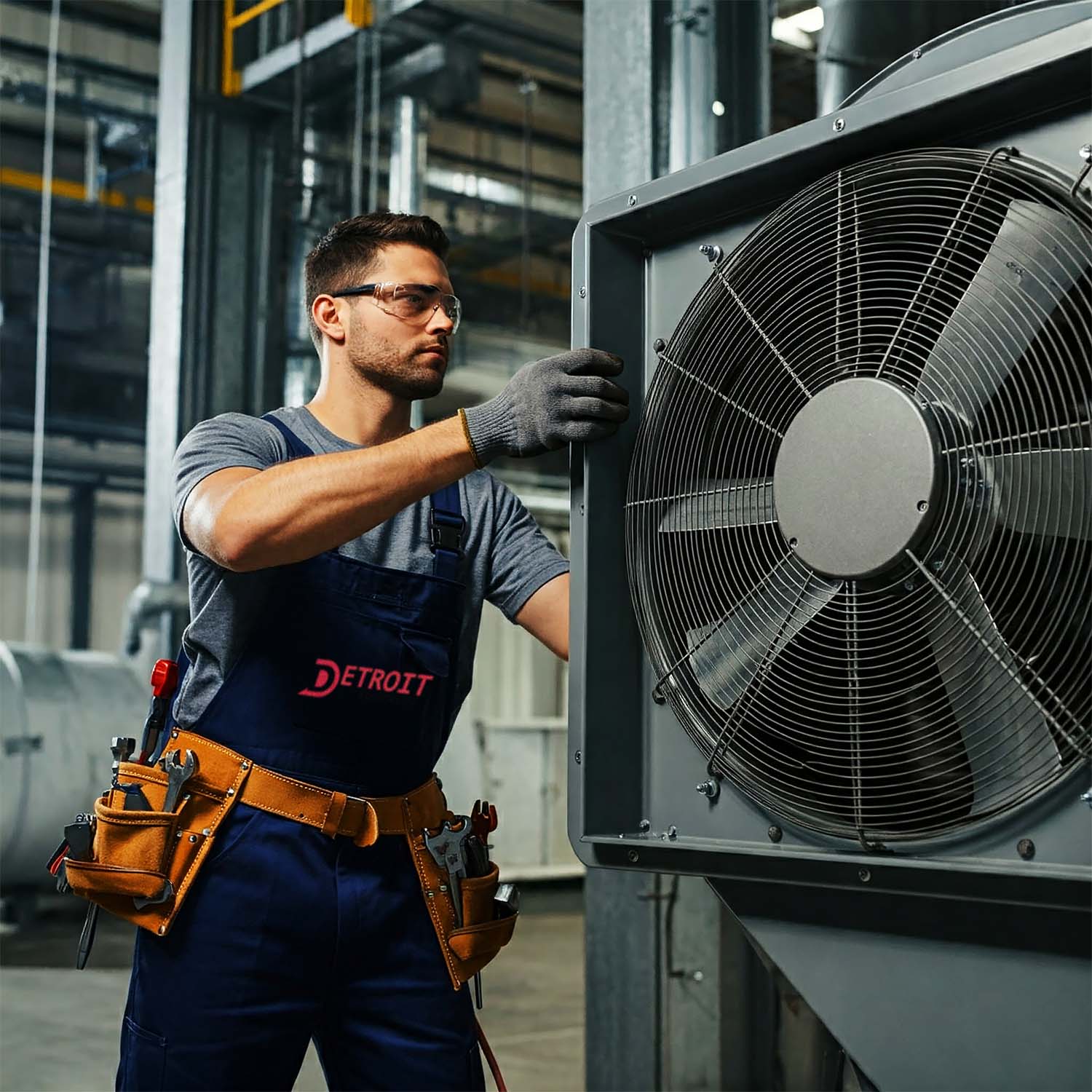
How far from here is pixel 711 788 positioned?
1.68 metres

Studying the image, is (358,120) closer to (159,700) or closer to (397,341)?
(397,341)

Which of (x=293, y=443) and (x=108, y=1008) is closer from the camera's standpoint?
(x=293, y=443)

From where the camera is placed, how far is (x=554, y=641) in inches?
83.4

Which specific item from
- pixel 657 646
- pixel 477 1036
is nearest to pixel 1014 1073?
pixel 657 646

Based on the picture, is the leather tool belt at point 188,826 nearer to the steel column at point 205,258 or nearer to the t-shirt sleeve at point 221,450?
the t-shirt sleeve at point 221,450

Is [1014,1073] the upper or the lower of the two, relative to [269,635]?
lower

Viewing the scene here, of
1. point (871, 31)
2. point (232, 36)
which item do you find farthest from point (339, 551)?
point (232, 36)

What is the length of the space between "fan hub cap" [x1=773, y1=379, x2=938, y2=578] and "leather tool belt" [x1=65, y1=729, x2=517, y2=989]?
2.40 feet

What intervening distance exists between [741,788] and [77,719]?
210 inches

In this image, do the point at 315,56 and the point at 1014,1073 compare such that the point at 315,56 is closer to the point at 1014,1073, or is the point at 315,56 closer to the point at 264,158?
the point at 264,158

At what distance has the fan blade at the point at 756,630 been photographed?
5.17 feet

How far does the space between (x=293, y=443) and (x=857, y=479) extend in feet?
2.85

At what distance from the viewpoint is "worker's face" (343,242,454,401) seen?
2100mm

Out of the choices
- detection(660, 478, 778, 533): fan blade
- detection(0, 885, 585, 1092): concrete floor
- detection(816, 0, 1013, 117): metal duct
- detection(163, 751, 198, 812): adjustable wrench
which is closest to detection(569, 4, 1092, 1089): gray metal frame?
detection(660, 478, 778, 533): fan blade
